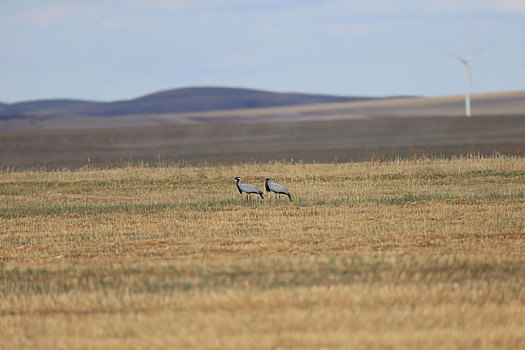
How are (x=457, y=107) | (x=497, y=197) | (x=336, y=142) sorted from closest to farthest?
(x=497, y=197)
(x=336, y=142)
(x=457, y=107)

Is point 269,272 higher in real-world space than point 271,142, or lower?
lower

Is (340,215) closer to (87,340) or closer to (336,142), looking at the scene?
(87,340)

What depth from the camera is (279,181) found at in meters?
27.7

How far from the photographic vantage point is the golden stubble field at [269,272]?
8234mm

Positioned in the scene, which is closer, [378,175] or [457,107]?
[378,175]

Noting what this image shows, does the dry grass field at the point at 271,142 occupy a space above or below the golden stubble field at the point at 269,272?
above

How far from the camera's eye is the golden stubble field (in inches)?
324

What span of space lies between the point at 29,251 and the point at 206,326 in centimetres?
694

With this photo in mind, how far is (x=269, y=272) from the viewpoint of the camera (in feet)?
36.4

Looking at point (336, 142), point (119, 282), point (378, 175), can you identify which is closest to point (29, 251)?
point (119, 282)

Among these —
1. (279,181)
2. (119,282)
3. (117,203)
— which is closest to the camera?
(119,282)

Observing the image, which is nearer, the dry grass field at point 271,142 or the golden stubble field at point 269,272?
the golden stubble field at point 269,272

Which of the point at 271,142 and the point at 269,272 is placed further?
the point at 271,142

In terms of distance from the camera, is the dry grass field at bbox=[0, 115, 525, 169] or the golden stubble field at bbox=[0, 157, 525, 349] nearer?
the golden stubble field at bbox=[0, 157, 525, 349]
